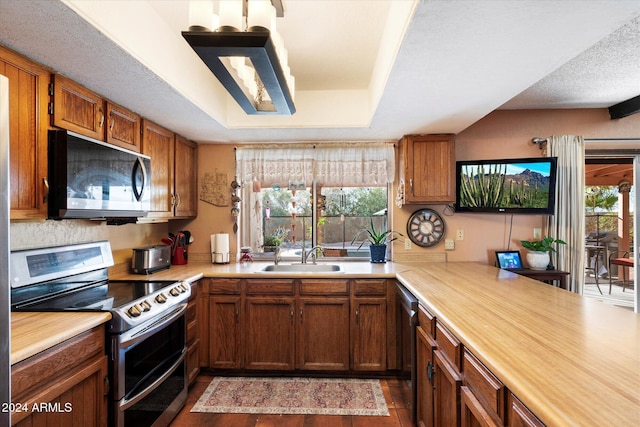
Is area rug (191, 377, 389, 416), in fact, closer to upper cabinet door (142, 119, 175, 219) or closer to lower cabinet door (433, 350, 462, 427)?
lower cabinet door (433, 350, 462, 427)

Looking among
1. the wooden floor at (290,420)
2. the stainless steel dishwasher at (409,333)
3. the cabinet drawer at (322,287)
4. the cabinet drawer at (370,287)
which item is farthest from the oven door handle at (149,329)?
the stainless steel dishwasher at (409,333)

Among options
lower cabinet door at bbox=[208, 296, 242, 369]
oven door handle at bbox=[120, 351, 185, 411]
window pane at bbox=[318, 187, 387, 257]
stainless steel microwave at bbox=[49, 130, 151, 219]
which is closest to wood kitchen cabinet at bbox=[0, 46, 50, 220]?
stainless steel microwave at bbox=[49, 130, 151, 219]

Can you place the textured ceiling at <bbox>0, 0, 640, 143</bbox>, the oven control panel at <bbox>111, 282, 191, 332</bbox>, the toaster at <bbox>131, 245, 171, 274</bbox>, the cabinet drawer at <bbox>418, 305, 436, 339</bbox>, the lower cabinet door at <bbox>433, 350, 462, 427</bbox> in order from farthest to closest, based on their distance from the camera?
the toaster at <bbox>131, 245, 171, 274</bbox> → the cabinet drawer at <bbox>418, 305, 436, 339</bbox> → the oven control panel at <bbox>111, 282, 191, 332</bbox> → the lower cabinet door at <bbox>433, 350, 462, 427</bbox> → the textured ceiling at <bbox>0, 0, 640, 143</bbox>

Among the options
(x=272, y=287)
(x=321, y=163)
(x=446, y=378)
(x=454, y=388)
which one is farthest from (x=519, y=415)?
(x=321, y=163)

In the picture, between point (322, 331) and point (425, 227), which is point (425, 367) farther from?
point (425, 227)

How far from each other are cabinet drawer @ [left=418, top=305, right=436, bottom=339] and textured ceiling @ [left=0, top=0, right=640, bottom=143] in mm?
1307

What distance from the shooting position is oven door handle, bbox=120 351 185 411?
163 cm

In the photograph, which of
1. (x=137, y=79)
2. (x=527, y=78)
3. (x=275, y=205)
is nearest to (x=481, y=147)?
(x=527, y=78)

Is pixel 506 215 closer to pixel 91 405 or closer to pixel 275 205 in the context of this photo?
pixel 275 205

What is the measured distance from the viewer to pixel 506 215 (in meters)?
3.17

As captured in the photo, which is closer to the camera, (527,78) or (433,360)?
(433,360)

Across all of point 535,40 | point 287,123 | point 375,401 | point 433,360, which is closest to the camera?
point 535,40

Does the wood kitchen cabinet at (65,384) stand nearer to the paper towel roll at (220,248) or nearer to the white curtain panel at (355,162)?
the paper towel roll at (220,248)

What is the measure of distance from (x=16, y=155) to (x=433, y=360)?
2.24 m
